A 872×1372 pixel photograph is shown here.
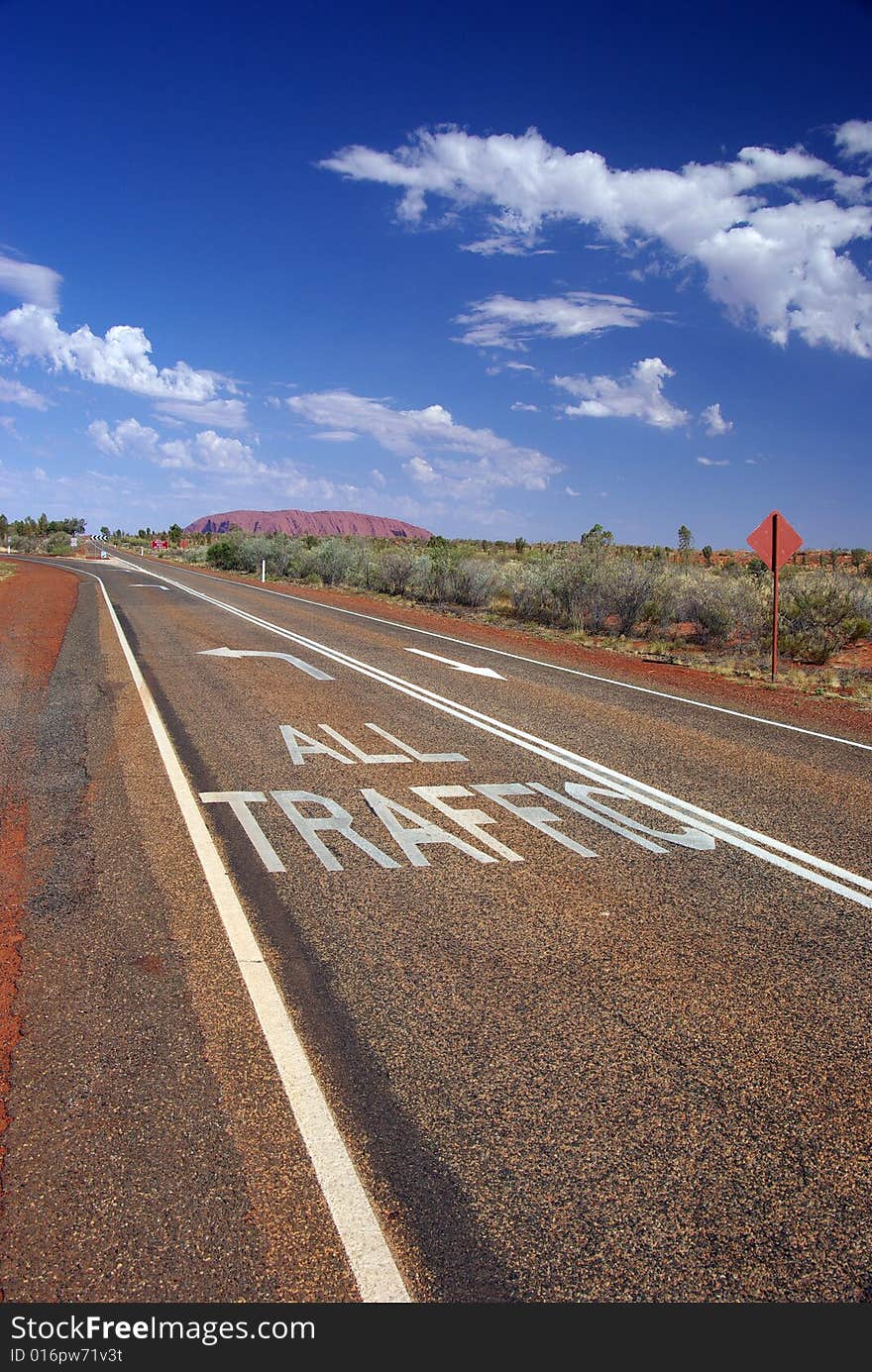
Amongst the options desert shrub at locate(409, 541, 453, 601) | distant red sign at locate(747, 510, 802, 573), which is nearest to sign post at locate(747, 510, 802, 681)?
distant red sign at locate(747, 510, 802, 573)

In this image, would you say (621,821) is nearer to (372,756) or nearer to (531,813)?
(531,813)

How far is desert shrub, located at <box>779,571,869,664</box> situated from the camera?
1877cm

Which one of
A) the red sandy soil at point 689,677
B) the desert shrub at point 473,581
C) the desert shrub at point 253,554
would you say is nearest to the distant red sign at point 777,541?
the red sandy soil at point 689,677

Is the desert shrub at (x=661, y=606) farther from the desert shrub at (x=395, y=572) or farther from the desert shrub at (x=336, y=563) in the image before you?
the desert shrub at (x=336, y=563)

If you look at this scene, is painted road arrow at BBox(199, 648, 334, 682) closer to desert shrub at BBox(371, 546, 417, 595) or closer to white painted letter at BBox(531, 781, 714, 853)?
white painted letter at BBox(531, 781, 714, 853)

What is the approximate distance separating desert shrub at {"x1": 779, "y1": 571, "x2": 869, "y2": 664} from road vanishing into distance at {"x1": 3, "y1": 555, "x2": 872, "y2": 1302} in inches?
462

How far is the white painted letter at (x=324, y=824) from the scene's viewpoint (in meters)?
5.52

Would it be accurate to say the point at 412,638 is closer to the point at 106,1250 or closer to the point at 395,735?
the point at 395,735

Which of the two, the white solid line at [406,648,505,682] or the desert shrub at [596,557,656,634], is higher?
the desert shrub at [596,557,656,634]

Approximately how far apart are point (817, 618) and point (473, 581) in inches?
491

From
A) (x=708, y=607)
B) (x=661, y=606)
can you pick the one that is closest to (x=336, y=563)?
(x=661, y=606)

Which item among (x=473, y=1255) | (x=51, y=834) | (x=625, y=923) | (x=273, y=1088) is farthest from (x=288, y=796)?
(x=473, y=1255)

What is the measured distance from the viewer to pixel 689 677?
14711mm

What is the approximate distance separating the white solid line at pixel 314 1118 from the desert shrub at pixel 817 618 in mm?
16204
